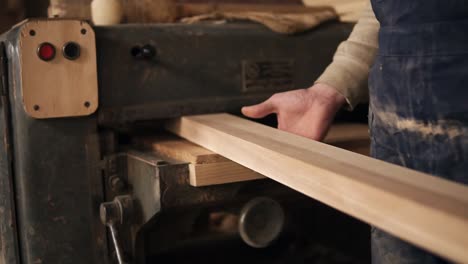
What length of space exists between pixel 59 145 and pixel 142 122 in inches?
10.3

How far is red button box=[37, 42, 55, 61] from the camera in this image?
3.88 feet

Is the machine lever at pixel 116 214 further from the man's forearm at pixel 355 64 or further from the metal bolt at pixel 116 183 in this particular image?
the man's forearm at pixel 355 64

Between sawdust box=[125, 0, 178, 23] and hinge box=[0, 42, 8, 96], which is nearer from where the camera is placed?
hinge box=[0, 42, 8, 96]

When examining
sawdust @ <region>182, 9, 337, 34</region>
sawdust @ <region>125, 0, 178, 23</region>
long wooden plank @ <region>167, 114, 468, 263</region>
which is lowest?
long wooden plank @ <region>167, 114, 468, 263</region>

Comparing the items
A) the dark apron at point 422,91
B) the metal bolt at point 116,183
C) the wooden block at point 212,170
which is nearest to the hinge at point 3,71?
the metal bolt at point 116,183

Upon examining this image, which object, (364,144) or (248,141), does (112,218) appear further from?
(364,144)

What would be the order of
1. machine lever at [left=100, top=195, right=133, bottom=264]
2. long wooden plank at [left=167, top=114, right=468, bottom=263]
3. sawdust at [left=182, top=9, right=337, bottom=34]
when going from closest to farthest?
long wooden plank at [left=167, top=114, right=468, bottom=263]
machine lever at [left=100, top=195, right=133, bottom=264]
sawdust at [left=182, top=9, right=337, bottom=34]

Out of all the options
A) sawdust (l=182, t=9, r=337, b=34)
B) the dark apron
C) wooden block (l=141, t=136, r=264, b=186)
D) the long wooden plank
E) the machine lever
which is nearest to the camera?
the long wooden plank

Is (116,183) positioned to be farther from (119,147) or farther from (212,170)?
(212,170)

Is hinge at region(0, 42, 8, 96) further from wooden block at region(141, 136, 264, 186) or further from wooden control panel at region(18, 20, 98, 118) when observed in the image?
wooden block at region(141, 136, 264, 186)

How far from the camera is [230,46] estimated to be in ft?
4.56

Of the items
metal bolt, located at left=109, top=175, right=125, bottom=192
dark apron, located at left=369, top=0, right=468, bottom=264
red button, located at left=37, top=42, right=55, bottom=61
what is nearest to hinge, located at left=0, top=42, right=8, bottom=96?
red button, located at left=37, top=42, right=55, bottom=61

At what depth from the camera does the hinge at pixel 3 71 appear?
1241mm

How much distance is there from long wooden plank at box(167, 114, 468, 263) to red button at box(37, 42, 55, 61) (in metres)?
0.42
